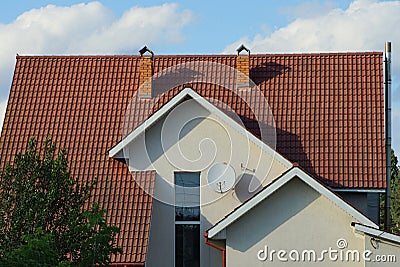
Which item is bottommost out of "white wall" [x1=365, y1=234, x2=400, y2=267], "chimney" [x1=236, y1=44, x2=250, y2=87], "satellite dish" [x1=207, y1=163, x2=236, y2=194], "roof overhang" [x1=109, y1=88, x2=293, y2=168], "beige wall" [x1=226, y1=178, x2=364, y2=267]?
"white wall" [x1=365, y1=234, x2=400, y2=267]

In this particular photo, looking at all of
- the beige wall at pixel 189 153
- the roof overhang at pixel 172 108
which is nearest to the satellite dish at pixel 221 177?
the beige wall at pixel 189 153

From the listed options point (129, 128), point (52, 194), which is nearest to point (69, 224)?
point (52, 194)

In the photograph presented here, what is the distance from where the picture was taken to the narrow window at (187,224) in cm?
2355

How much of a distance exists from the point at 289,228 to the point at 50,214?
6141mm

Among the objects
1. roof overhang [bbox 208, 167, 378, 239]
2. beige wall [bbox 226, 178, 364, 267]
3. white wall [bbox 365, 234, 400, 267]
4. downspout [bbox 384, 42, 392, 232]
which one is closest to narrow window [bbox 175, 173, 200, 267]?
beige wall [bbox 226, 178, 364, 267]

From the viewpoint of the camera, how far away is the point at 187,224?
23.6 m

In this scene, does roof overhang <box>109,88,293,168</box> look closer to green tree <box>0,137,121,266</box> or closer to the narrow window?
the narrow window

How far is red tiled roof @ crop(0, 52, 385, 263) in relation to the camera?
23984 mm

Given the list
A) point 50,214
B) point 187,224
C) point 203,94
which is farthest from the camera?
point 203,94

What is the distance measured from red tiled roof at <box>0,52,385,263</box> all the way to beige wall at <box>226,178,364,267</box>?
297 centimetres

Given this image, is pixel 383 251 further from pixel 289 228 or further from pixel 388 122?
pixel 388 122

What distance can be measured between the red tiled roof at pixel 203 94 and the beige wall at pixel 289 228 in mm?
2973

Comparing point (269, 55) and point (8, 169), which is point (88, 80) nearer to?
point (269, 55)

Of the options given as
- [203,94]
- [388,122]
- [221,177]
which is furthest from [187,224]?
[388,122]
